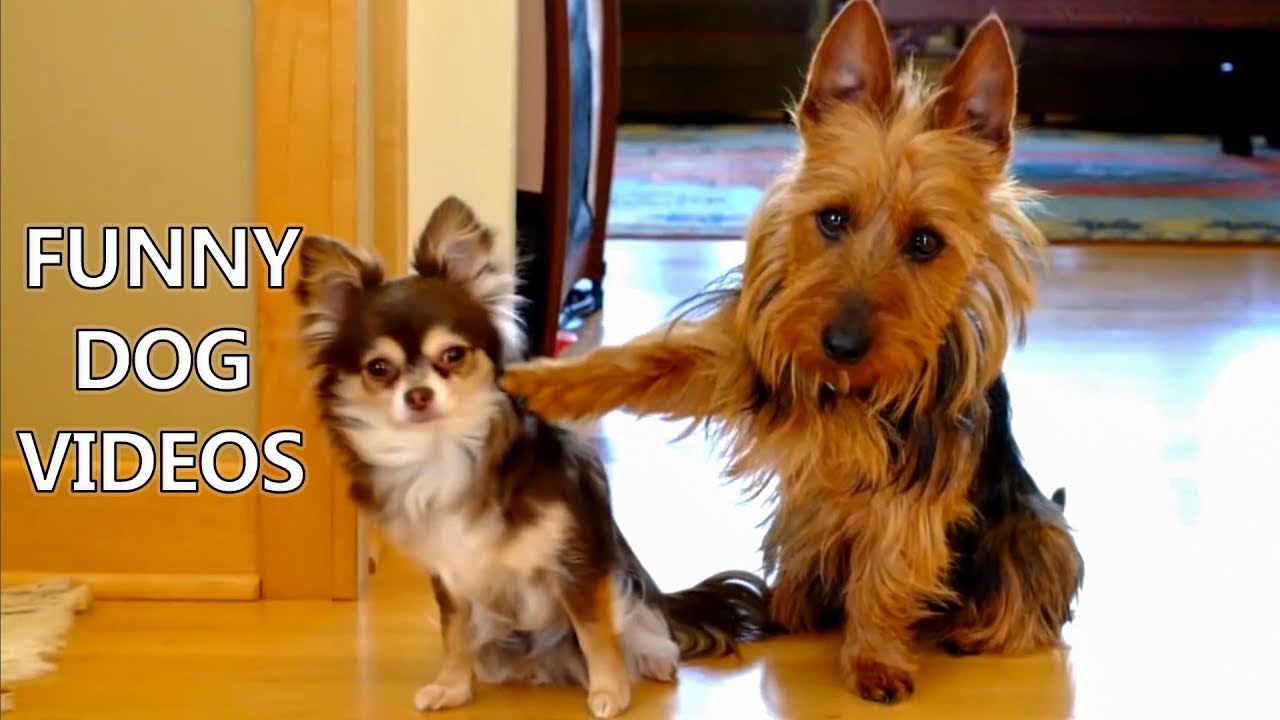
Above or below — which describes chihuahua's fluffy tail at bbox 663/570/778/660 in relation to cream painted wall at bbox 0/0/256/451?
below

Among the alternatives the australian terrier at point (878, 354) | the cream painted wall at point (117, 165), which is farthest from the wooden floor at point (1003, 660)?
the cream painted wall at point (117, 165)

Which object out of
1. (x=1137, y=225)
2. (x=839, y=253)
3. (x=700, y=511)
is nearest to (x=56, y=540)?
(x=700, y=511)

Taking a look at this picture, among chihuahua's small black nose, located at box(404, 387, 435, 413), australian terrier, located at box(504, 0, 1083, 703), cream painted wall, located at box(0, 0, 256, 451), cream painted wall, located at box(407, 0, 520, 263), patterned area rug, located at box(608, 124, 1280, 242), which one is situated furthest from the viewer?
patterned area rug, located at box(608, 124, 1280, 242)

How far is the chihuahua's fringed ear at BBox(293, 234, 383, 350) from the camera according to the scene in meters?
1.72

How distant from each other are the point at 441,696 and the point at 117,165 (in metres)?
0.83

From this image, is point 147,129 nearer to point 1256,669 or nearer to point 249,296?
point 249,296

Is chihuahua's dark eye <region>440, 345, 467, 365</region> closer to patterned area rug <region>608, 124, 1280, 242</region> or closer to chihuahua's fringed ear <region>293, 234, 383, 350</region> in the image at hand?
chihuahua's fringed ear <region>293, 234, 383, 350</region>

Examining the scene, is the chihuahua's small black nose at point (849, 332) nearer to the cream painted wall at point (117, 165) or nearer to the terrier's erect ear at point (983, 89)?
the terrier's erect ear at point (983, 89)

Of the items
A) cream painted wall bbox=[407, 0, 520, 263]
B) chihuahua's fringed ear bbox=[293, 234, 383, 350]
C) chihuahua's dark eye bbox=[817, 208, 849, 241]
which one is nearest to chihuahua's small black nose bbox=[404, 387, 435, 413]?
chihuahua's fringed ear bbox=[293, 234, 383, 350]

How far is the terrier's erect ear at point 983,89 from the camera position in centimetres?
181

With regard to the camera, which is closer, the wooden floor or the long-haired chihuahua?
the long-haired chihuahua

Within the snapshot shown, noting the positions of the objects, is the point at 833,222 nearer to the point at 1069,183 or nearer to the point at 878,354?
the point at 878,354

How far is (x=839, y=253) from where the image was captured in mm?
1804

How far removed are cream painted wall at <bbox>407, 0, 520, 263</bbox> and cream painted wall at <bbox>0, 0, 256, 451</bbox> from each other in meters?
0.40
